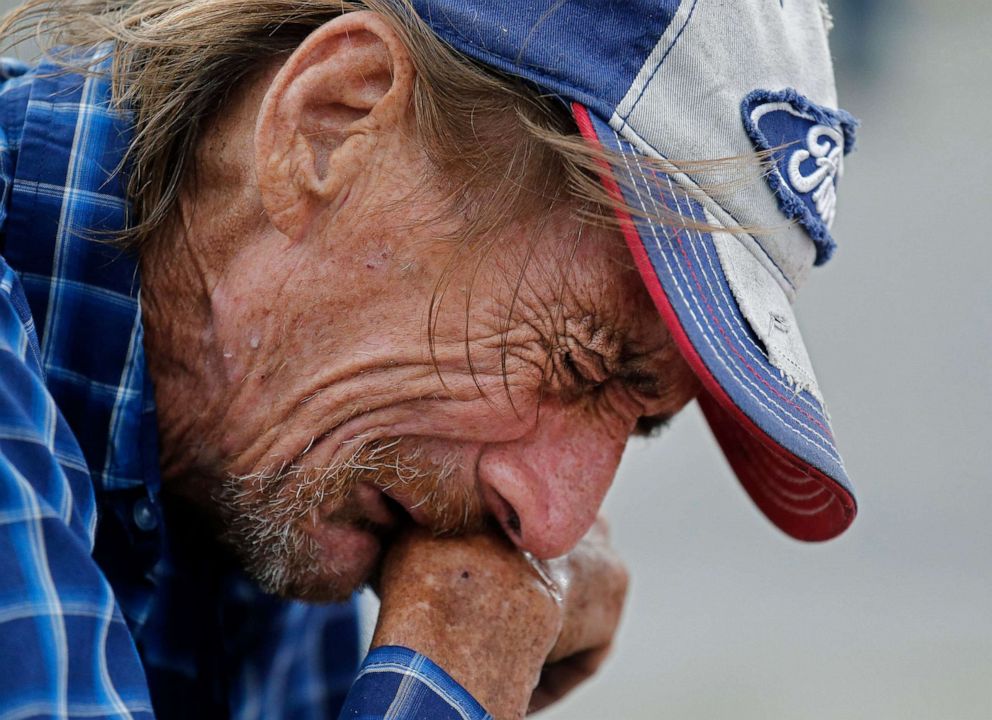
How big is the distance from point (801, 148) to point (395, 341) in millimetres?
525

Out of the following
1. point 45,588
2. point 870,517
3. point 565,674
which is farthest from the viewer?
point 870,517

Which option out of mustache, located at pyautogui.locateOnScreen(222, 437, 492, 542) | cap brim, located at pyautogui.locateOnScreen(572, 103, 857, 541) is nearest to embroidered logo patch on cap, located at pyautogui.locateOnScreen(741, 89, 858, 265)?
cap brim, located at pyautogui.locateOnScreen(572, 103, 857, 541)

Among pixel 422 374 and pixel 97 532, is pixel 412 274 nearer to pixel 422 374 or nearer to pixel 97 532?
pixel 422 374

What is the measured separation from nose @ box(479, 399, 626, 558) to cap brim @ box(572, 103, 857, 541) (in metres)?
0.22

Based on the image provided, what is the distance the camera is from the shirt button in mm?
1487

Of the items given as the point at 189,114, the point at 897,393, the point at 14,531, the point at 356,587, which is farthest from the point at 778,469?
the point at 897,393

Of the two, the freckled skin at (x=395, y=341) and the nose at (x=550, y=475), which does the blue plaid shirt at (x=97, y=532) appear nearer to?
the freckled skin at (x=395, y=341)

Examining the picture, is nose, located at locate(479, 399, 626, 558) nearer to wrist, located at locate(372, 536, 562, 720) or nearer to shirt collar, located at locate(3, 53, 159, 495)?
wrist, located at locate(372, 536, 562, 720)

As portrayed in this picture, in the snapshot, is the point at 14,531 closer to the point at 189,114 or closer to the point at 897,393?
the point at 189,114

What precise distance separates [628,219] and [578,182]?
0.07 metres

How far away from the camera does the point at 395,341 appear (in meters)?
1.40

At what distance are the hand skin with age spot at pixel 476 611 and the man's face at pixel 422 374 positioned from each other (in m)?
0.04

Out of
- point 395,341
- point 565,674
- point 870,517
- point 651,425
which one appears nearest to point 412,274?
point 395,341

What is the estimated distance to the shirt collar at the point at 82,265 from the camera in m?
1.35
